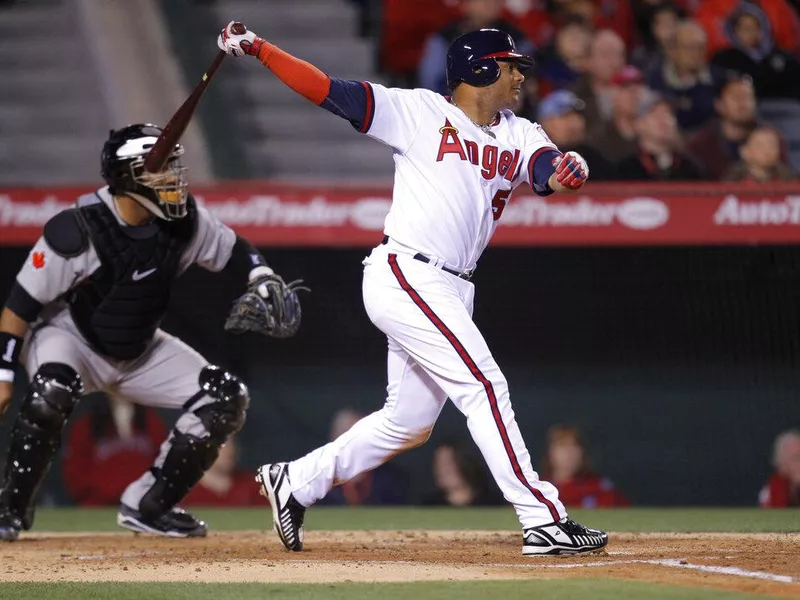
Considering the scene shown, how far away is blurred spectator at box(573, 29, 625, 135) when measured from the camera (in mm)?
7496

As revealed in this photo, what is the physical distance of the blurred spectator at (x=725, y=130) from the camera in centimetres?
731

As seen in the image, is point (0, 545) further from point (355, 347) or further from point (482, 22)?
point (482, 22)

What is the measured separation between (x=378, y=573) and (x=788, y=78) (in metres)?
5.46

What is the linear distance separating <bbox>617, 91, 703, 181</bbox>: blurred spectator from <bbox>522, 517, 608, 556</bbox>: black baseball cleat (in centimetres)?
336

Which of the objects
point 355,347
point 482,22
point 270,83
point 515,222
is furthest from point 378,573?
point 270,83

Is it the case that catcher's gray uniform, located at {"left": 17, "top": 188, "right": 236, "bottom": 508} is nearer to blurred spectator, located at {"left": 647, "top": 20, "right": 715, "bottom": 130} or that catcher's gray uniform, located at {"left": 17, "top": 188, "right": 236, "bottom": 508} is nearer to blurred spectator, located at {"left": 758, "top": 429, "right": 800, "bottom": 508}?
blurred spectator, located at {"left": 758, "top": 429, "right": 800, "bottom": 508}

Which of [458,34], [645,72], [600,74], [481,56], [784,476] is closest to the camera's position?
[481,56]

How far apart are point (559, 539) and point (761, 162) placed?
369 centimetres

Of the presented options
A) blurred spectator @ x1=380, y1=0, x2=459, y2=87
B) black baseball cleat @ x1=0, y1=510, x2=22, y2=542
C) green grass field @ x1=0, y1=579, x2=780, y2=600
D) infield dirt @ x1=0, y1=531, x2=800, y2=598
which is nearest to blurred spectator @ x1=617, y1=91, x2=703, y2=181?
blurred spectator @ x1=380, y1=0, x2=459, y2=87

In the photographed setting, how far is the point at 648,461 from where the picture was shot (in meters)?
7.15

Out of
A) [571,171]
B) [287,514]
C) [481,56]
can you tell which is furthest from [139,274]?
[571,171]

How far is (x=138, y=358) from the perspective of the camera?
536 cm

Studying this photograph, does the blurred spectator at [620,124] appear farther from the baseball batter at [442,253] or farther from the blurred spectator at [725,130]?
the baseball batter at [442,253]

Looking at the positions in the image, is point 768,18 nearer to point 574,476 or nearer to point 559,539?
point 574,476
